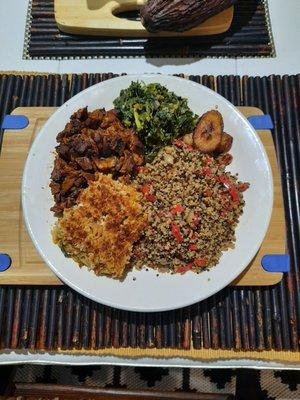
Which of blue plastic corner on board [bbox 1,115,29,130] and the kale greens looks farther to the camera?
blue plastic corner on board [bbox 1,115,29,130]

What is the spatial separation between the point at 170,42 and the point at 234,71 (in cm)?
30

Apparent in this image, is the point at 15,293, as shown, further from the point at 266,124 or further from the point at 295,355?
the point at 266,124

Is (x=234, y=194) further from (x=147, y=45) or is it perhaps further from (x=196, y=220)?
(x=147, y=45)

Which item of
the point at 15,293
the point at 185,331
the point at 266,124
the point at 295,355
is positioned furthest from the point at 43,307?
the point at 266,124

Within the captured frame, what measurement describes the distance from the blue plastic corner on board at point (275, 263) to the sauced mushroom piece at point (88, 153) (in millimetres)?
543

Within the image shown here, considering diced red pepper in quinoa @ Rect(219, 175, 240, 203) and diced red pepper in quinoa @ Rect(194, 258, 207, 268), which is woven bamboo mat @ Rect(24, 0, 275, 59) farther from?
diced red pepper in quinoa @ Rect(194, 258, 207, 268)

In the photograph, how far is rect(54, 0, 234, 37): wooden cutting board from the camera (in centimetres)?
214

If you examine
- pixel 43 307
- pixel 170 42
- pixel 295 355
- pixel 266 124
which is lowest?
pixel 295 355

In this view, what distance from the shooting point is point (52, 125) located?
1839 mm

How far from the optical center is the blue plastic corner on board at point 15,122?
194 centimetres

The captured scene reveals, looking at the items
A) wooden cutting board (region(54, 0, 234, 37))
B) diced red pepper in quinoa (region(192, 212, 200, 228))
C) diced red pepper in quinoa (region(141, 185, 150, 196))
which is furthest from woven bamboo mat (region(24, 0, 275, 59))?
diced red pepper in quinoa (region(192, 212, 200, 228))

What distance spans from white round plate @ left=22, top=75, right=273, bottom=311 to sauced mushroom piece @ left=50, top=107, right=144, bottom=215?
0.07 metres

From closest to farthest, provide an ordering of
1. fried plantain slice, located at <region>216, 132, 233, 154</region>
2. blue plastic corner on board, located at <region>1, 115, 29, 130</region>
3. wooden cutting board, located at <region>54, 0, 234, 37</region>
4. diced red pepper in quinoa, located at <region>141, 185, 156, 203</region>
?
diced red pepper in quinoa, located at <region>141, 185, 156, 203</region>
fried plantain slice, located at <region>216, 132, 233, 154</region>
blue plastic corner on board, located at <region>1, 115, 29, 130</region>
wooden cutting board, located at <region>54, 0, 234, 37</region>

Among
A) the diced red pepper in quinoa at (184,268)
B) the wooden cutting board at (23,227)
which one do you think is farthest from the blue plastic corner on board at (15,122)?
the diced red pepper in quinoa at (184,268)
